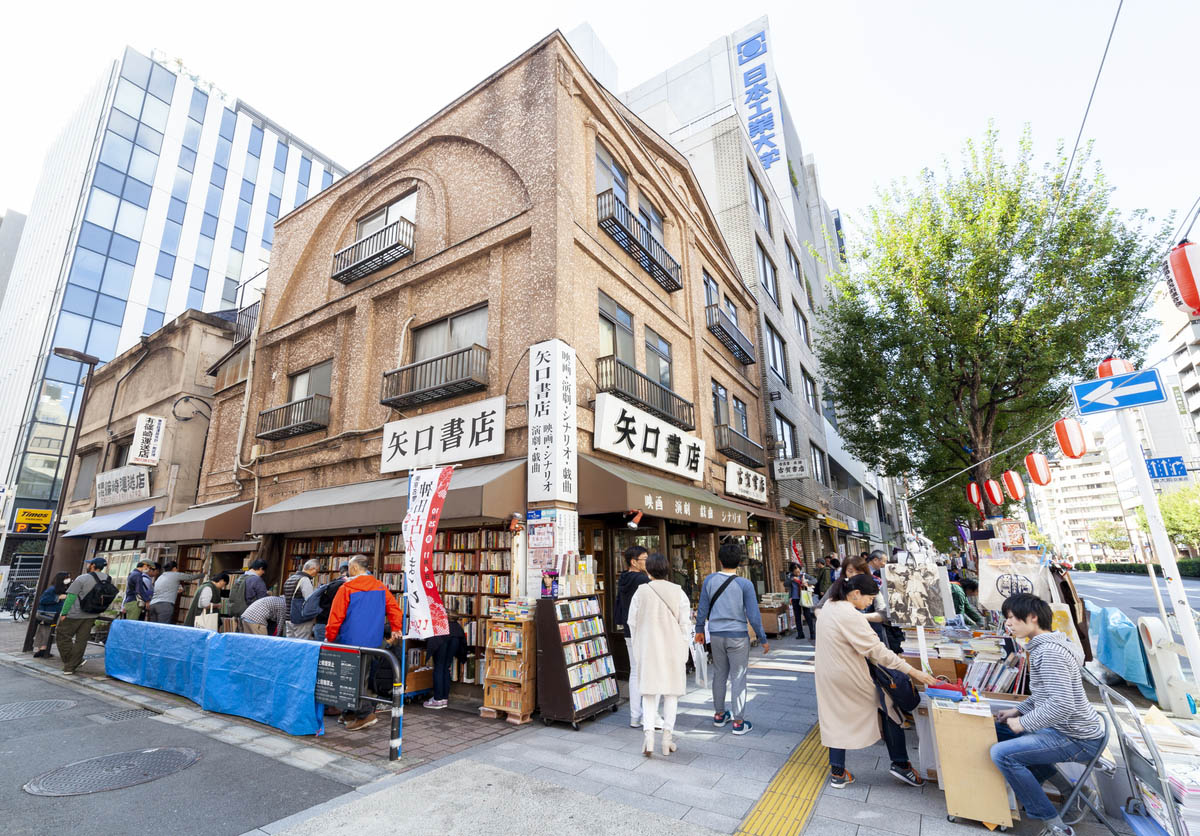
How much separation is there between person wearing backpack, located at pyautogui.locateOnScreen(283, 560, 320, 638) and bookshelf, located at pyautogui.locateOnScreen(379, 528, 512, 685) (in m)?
1.78

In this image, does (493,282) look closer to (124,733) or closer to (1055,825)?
(124,733)

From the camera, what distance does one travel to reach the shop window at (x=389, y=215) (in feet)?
43.8

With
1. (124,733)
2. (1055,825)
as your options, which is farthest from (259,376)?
(1055,825)

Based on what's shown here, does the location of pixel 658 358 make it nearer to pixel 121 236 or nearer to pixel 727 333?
pixel 727 333

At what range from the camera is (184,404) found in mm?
17016

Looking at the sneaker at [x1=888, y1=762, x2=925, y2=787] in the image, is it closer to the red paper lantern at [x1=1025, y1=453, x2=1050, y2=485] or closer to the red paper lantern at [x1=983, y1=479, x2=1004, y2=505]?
the red paper lantern at [x1=1025, y1=453, x2=1050, y2=485]

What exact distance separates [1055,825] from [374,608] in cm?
701

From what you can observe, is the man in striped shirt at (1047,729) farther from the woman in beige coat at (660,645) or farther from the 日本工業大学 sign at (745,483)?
the 日本工業大学 sign at (745,483)

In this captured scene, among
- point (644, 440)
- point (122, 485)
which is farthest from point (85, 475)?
point (644, 440)

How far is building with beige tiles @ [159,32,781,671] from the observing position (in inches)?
369

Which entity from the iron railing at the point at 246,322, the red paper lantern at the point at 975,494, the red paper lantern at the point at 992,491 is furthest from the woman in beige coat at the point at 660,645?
the iron railing at the point at 246,322

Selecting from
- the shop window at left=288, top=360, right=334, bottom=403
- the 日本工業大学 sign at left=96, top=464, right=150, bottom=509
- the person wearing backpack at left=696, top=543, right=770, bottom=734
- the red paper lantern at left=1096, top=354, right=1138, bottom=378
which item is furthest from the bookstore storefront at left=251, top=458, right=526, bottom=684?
the 日本工業大学 sign at left=96, top=464, right=150, bottom=509

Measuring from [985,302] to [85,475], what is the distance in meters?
32.2

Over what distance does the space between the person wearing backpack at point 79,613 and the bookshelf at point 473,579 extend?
6.30 metres
